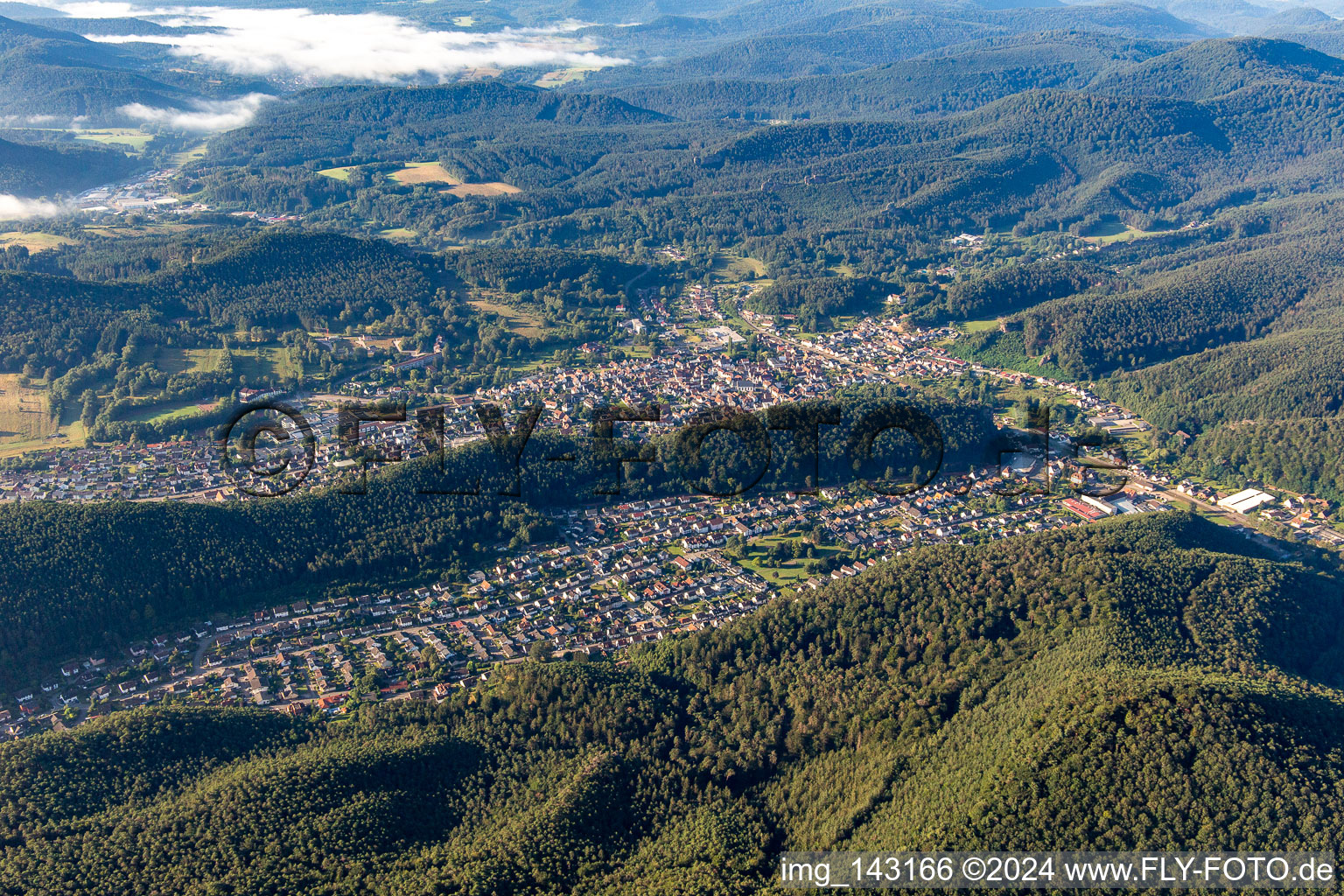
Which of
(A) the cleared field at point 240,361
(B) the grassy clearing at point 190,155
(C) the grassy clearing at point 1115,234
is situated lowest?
(A) the cleared field at point 240,361

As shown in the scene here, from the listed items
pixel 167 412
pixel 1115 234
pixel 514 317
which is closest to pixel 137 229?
pixel 514 317

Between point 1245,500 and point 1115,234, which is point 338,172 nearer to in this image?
point 1115,234

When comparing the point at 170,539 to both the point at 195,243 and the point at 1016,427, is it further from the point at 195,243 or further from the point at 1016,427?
the point at 195,243

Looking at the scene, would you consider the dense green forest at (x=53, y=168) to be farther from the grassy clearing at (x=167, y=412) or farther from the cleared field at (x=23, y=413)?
the grassy clearing at (x=167, y=412)

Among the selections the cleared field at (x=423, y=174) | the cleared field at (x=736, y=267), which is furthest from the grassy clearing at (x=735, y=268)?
the cleared field at (x=423, y=174)

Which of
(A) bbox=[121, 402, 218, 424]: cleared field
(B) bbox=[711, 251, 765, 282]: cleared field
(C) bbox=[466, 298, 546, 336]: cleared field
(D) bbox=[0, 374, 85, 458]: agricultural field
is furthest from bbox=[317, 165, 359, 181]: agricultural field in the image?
(A) bbox=[121, 402, 218, 424]: cleared field
